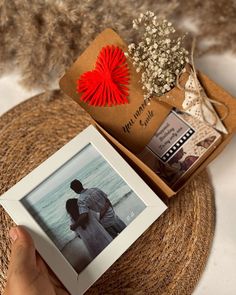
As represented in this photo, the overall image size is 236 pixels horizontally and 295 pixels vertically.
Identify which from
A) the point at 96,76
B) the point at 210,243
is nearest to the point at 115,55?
the point at 96,76

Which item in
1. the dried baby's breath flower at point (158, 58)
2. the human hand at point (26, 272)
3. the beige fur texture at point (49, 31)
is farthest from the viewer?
the beige fur texture at point (49, 31)

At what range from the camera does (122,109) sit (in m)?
0.91

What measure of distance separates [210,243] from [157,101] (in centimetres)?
36

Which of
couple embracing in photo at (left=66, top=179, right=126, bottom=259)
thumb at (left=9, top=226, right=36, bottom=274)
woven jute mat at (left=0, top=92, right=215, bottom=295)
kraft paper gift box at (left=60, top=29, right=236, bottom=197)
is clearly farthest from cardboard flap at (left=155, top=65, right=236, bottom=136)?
thumb at (left=9, top=226, right=36, bottom=274)

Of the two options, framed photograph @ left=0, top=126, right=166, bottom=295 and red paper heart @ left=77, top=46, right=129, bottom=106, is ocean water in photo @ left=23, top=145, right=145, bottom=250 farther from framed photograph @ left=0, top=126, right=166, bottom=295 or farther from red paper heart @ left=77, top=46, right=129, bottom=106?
red paper heart @ left=77, top=46, right=129, bottom=106

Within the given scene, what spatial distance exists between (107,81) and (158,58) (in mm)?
122

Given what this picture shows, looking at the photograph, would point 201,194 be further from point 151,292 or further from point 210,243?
point 151,292

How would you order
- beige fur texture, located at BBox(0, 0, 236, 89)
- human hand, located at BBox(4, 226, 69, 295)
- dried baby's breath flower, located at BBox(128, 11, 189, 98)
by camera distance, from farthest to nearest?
beige fur texture, located at BBox(0, 0, 236, 89)
dried baby's breath flower, located at BBox(128, 11, 189, 98)
human hand, located at BBox(4, 226, 69, 295)

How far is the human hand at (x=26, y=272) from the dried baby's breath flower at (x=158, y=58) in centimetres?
40

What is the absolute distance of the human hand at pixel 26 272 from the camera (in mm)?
760

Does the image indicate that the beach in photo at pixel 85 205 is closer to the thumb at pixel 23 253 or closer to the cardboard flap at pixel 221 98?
the thumb at pixel 23 253

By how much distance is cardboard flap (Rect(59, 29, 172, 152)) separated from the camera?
91 cm

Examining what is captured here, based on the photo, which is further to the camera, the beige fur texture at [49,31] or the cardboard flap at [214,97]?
the beige fur texture at [49,31]

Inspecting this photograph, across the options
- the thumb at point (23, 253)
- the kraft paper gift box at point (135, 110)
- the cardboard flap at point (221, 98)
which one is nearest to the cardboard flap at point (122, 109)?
the kraft paper gift box at point (135, 110)
